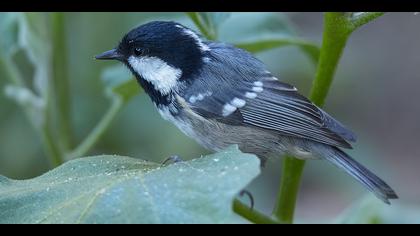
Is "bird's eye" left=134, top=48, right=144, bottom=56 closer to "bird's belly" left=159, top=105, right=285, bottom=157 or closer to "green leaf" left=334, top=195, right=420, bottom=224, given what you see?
"bird's belly" left=159, top=105, right=285, bottom=157

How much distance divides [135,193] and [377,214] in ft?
4.70

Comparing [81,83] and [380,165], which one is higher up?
[81,83]

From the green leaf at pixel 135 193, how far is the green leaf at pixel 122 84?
838 millimetres

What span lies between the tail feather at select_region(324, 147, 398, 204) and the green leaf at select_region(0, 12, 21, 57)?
4.31 ft

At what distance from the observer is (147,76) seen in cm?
292

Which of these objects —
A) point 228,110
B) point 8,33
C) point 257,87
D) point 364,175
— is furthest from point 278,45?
point 8,33

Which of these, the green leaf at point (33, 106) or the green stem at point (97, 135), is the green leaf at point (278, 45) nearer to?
the green stem at point (97, 135)

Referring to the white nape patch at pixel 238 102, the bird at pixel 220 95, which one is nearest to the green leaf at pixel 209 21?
the bird at pixel 220 95

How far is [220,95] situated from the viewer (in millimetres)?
2859

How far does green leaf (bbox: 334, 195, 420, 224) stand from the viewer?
2717mm

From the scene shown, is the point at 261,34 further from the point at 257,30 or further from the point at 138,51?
the point at 138,51

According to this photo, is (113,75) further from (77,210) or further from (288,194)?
(77,210)

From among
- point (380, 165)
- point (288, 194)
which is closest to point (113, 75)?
point (288, 194)
